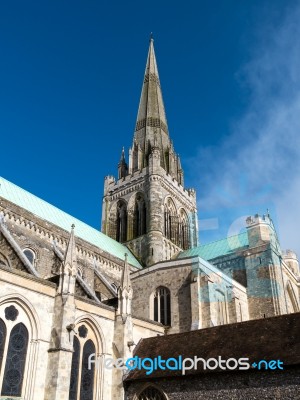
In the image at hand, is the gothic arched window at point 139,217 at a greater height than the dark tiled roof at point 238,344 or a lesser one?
greater

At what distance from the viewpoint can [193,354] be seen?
17156 mm

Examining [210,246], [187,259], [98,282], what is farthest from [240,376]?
[210,246]

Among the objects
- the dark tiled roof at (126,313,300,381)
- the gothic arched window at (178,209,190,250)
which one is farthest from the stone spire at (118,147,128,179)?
the dark tiled roof at (126,313,300,381)

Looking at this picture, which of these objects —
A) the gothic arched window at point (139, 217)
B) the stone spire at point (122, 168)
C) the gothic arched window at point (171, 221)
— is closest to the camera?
the gothic arched window at point (139, 217)

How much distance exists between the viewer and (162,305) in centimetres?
2550

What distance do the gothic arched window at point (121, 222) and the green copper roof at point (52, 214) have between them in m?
4.33

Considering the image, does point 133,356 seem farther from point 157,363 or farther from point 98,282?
point 98,282

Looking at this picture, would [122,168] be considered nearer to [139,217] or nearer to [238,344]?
[139,217]

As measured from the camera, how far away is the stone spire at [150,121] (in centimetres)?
4259

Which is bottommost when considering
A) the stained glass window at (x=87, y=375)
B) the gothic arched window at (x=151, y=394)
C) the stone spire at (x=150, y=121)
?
the gothic arched window at (x=151, y=394)

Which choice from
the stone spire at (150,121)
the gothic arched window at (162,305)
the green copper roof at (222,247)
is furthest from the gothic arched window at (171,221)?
the gothic arched window at (162,305)

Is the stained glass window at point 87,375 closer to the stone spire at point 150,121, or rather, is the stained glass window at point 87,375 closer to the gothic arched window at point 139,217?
the gothic arched window at point 139,217

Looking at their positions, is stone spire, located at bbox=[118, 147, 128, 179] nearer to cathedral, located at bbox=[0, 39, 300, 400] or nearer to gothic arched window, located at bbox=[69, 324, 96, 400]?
cathedral, located at bbox=[0, 39, 300, 400]

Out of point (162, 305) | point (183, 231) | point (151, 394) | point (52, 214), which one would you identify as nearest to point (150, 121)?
point (183, 231)
